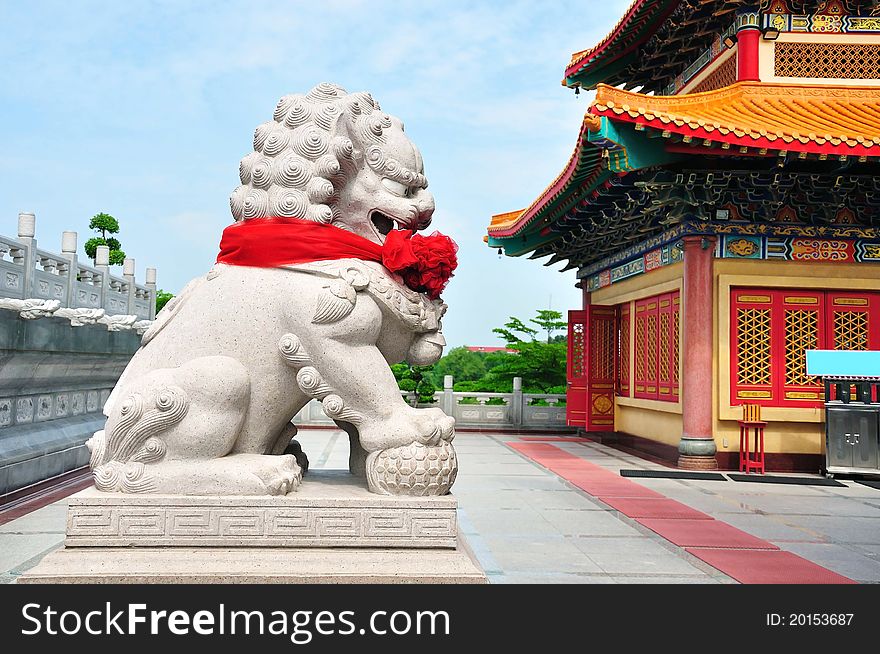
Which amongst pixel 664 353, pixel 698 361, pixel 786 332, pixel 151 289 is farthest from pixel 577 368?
pixel 151 289

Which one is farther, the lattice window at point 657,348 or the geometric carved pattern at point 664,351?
the geometric carved pattern at point 664,351

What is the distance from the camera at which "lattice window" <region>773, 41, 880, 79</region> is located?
8828 mm

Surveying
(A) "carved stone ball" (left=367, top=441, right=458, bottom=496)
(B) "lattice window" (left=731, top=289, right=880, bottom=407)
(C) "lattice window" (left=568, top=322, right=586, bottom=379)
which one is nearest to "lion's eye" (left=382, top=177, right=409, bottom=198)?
(A) "carved stone ball" (left=367, top=441, right=458, bottom=496)

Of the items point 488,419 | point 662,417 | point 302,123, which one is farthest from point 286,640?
point 488,419

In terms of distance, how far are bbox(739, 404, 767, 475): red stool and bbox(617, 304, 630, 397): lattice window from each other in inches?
115

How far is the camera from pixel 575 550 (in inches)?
168

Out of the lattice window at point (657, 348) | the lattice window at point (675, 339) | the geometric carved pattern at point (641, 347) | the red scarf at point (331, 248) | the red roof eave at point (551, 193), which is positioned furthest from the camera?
the geometric carved pattern at point (641, 347)

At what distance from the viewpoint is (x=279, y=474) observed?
2.44 meters

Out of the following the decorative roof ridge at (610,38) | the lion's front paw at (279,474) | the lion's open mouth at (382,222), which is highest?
the decorative roof ridge at (610,38)

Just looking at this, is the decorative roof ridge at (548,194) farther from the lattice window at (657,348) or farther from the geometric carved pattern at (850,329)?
the geometric carved pattern at (850,329)

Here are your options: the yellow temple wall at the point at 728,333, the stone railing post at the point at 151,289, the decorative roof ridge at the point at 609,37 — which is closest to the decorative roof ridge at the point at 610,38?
the decorative roof ridge at the point at 609,37

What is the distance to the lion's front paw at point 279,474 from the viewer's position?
240cm

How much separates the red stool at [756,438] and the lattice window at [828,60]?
4.04 metres

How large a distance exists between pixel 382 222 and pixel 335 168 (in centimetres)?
32
